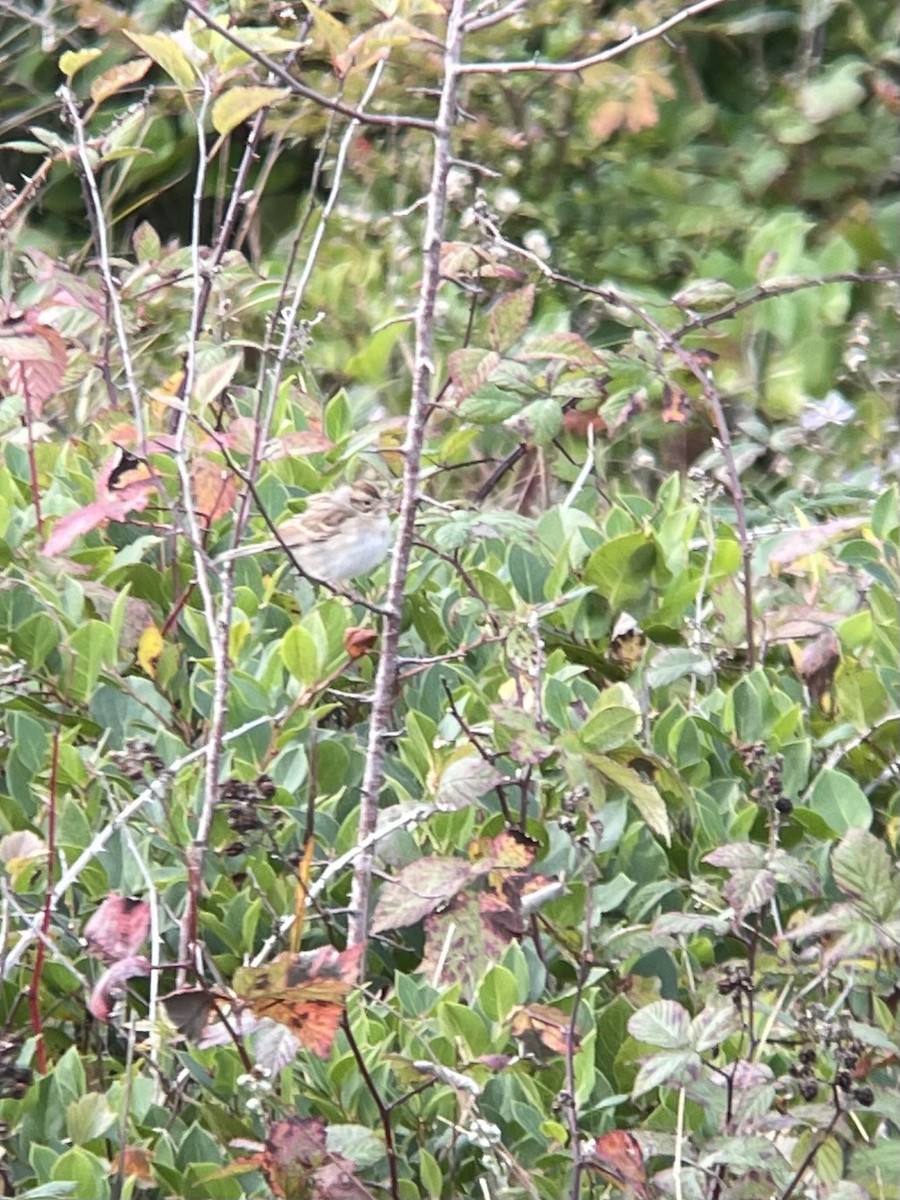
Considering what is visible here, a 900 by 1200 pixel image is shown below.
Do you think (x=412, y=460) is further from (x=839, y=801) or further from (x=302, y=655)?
(x=839, y=801)

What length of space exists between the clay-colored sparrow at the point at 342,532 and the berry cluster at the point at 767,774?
2.05 ft

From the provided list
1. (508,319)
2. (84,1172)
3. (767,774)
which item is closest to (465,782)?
(767,774)

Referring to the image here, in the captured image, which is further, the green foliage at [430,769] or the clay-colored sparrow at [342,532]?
the clay-colored sparrow at [342,532]

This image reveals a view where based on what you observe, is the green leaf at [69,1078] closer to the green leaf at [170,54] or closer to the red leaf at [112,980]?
the red leaf at [112,980]

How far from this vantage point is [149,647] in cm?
239

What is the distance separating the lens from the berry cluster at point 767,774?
6.28 ft

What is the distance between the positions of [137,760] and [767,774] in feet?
2.14

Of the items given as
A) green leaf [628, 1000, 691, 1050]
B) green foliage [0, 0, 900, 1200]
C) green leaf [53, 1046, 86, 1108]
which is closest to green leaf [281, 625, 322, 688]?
green foliage [0, 0, 900, 1200]

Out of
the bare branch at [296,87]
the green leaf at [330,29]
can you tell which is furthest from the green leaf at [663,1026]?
the green leaf at [330,29]

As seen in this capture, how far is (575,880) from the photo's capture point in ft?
7.20

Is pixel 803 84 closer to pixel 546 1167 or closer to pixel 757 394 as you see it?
pixel 757 394

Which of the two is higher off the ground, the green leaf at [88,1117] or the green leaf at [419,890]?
the green leaf at [419,890]

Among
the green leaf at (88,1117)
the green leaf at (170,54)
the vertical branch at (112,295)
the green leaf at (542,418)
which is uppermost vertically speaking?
the green leaf at (170,54)

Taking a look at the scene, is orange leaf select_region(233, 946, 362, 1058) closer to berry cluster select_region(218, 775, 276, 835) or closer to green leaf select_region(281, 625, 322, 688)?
berry cluster select_region(218, 775, 276, 835)
